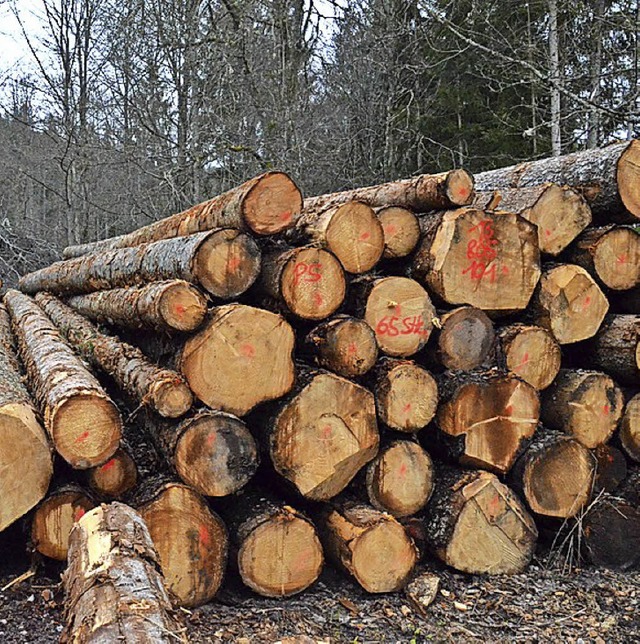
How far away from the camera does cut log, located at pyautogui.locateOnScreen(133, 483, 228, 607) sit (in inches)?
121

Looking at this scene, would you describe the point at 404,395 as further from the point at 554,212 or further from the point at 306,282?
the point at 554,212

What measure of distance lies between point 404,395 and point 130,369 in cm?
151

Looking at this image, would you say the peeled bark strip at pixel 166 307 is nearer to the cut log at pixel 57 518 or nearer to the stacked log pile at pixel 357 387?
the stacked log pile at pixel 357 387

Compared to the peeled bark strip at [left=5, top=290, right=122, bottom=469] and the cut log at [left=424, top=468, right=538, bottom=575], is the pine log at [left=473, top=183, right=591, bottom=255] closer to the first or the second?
the cut log at [left=424, top=468, right=538, bottom=575]

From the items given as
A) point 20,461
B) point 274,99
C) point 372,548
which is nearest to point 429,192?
point 372,548

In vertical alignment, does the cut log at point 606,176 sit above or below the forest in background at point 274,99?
below

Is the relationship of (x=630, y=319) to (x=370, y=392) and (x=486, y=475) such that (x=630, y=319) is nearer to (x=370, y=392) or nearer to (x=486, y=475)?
(x=486, y=475)

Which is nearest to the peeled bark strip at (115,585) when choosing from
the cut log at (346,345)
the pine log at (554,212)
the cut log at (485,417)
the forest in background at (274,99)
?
the cut log at (346,345)

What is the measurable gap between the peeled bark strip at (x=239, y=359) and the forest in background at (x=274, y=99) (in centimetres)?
726

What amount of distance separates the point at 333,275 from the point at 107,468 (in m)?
1.47

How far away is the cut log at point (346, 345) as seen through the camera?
343 cm

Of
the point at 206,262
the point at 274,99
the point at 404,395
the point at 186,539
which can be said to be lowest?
the point at 186,539

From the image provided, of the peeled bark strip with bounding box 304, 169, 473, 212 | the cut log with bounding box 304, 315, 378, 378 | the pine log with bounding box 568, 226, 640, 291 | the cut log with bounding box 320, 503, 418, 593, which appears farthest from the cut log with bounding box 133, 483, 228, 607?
the pine log with bounding box 568, 226, 640, 291

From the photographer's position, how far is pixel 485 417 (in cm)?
368
